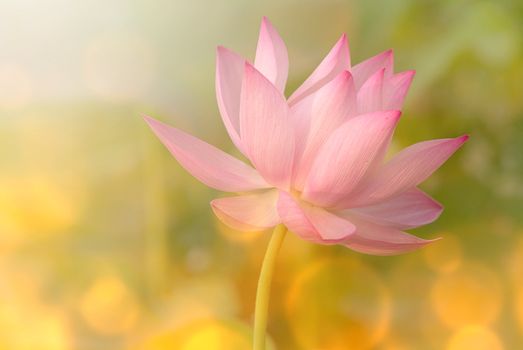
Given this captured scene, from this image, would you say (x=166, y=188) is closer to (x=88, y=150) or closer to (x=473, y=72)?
(x=88, y=150)

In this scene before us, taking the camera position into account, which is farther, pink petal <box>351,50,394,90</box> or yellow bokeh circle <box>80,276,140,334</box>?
yellow bokeh circle <box>80,276,140,334</box>

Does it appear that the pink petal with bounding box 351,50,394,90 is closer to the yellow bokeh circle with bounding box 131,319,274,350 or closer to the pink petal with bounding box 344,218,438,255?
the pink petal with bounding box 344,218,438,255

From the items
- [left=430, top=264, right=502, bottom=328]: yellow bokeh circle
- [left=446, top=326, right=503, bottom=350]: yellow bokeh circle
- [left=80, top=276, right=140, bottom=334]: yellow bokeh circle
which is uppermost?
[left=80, top=276, right=140, bottom=334]: yellow bokeh circle

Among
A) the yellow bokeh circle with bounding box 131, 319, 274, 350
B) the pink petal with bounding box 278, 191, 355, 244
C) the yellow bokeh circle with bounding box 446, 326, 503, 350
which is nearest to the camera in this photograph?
the pink petal with bounding box 278, 191, 355, 244

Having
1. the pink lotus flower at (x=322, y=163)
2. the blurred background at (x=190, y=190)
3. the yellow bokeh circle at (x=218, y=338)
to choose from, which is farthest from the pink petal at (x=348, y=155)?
the blurred background at (x=190, y=190)

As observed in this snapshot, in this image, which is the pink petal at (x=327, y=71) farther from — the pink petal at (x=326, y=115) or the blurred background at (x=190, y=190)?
the blurred background at (x=190, y=190)

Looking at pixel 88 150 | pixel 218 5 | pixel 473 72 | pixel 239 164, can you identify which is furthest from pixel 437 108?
pixel 239 164

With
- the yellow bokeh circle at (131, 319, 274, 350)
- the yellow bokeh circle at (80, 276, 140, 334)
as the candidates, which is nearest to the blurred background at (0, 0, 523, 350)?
the yellow bokeh circle at (80, 276, 140, 334)

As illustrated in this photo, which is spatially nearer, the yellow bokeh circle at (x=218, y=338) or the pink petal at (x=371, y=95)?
the pink petal at (x=371, y=95)
